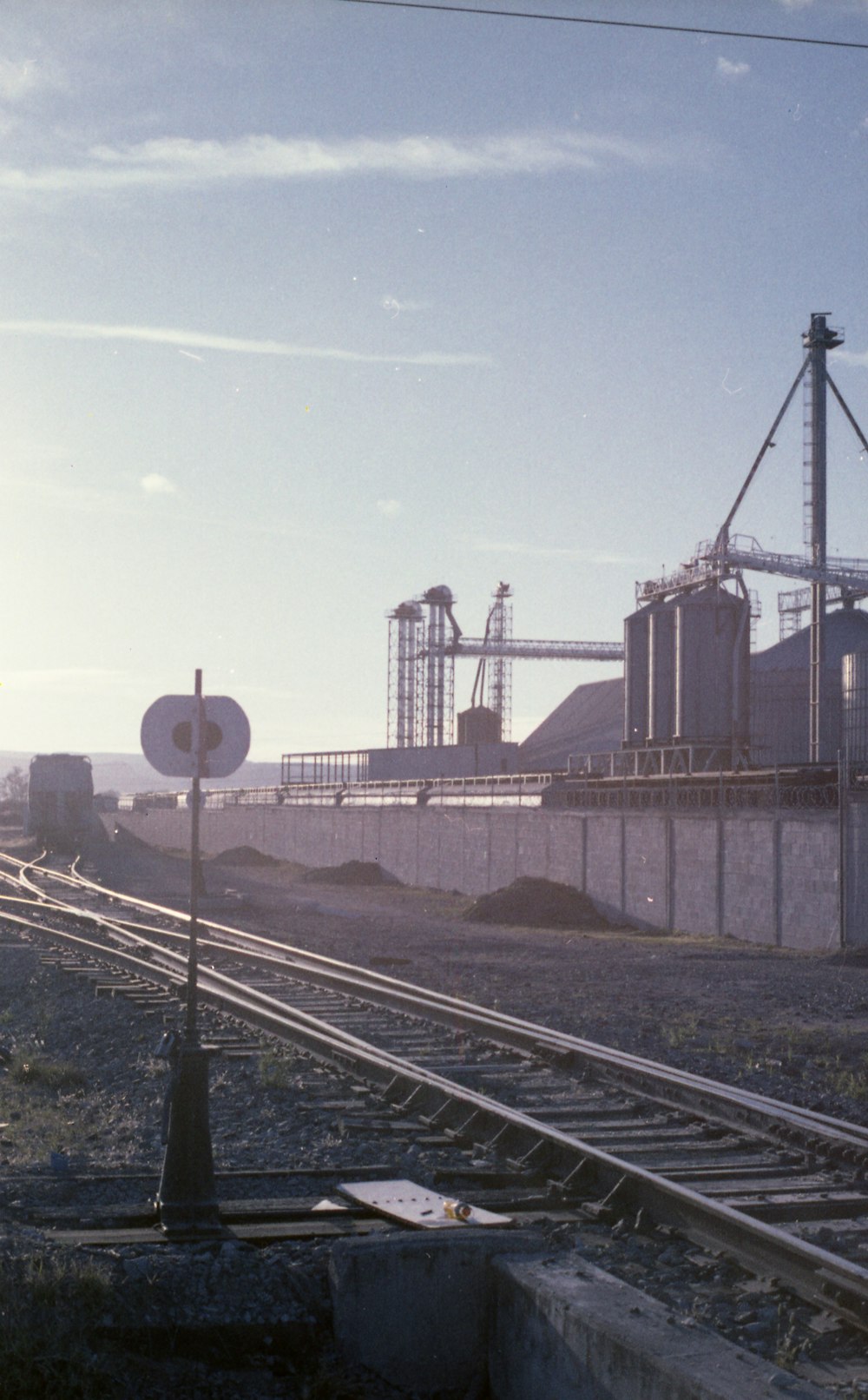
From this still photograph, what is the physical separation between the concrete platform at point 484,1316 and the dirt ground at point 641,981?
4945 millimetres

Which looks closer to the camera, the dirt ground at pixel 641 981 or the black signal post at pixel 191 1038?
the black signal post at pixel 191 1038

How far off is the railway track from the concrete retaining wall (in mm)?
11466

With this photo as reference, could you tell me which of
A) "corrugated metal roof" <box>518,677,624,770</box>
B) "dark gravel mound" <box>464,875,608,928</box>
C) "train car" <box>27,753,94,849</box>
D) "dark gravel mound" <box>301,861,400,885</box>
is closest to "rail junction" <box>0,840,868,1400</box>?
"dark gravel mound" <box>464,875,608,928</box>

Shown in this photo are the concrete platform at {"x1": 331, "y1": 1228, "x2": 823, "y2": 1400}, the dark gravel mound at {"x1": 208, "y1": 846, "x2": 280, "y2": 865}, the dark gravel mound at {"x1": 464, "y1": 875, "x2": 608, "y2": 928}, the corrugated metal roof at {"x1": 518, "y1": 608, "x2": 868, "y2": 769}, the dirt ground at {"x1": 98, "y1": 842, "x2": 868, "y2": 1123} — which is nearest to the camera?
the concrete platform at {"x1": 331, "y1": 1228, "x2": 823, "y2": 1400}

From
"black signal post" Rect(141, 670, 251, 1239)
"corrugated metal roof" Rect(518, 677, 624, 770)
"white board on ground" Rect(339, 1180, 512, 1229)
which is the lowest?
"white board on ground" Rect(339, 1180, 512, 1229)

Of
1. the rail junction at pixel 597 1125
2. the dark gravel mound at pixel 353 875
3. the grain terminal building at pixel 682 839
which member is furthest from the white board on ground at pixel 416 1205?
the dark gravel mound at pixel 353 875

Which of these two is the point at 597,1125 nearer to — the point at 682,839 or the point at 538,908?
the point at 682,839

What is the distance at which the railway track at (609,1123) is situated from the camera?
6805mm

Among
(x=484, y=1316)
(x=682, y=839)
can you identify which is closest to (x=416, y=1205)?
(x=484, y=1316)

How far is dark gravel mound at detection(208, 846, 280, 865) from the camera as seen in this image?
56.2m

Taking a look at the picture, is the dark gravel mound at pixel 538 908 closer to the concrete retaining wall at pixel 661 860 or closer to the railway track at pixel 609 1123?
the concrete retaining wall at pixel 661 860

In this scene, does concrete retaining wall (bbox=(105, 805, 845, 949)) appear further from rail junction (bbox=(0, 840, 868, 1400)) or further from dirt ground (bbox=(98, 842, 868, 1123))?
rail junction (bbox=(0, 840, 868, 1400))

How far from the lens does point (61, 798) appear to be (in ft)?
196

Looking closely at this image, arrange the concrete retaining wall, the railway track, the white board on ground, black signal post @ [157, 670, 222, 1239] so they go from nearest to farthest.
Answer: the white board on ground
black signal post @ [157, 670, 222, 1239]
the railway track
the concrete retaining wall
